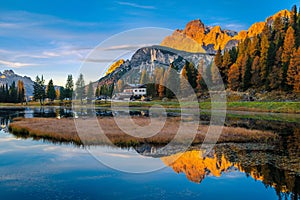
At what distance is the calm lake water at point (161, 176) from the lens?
525 inches

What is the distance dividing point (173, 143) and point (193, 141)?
7.59 ft

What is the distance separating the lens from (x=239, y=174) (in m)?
16.4

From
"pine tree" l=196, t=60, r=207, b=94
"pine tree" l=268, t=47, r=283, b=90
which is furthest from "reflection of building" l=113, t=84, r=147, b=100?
"pine tree" l=268, t=47, r=283, b=90

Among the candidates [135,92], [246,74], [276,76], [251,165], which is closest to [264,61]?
[246,74]

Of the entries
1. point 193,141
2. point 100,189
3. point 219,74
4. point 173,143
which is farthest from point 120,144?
point 219,74

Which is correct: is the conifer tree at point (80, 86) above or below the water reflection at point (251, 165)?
above

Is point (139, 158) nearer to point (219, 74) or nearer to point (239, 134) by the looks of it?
point (239, 134)

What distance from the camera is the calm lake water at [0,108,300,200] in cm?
1333

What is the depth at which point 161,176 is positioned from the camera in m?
16.4

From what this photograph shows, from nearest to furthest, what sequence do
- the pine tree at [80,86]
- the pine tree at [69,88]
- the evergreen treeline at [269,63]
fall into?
the evergreen treeline at [269,63]
the pine tree at [80,86]
the pine tree at [69,88]

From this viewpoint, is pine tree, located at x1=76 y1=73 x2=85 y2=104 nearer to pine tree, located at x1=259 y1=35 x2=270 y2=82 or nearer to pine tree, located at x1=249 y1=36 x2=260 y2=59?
pine tree, located at x1=249 y1=36 x2=260 y2=59

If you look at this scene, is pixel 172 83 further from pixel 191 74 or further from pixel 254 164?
pixel 254 164

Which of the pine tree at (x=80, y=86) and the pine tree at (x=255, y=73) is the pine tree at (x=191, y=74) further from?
the pine tree at (x=80, y=86)

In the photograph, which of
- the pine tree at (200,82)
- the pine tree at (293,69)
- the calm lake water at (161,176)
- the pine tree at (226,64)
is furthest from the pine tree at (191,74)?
the calm lake water at (161,176)
